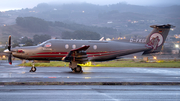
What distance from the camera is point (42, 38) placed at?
12200cm

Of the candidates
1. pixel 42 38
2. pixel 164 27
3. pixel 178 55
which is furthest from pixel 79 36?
pixel 164 27

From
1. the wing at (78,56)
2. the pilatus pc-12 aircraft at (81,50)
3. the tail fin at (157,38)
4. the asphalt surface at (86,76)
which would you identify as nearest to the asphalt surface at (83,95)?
the asphalt surface at (86,76)

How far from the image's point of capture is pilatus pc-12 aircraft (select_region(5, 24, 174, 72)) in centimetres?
1977

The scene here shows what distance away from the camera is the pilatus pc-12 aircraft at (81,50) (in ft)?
64.8

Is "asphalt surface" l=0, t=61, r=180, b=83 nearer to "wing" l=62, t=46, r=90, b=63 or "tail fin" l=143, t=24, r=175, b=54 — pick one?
"wing" l=62, t=46, r=90, b=63

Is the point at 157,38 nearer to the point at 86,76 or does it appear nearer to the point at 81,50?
the point at 81,50

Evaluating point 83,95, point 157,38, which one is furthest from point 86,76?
point 157,38

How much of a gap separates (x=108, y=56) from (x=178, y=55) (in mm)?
40453

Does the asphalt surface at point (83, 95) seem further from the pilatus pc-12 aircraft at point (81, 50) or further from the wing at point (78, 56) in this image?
the pilatus pc-12 aircraft at point (81, 50)

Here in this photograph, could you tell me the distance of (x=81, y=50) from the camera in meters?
19.4

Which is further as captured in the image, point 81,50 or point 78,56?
point 78,56

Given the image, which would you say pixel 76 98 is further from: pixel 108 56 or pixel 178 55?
pixel 178 55

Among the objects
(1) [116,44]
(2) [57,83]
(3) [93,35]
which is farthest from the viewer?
(3) [93,35]

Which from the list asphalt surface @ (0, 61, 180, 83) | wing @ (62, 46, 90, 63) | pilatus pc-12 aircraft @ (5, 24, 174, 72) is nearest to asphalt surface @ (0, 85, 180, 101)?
asphalt surface @ (0, 61, 180, 83)
